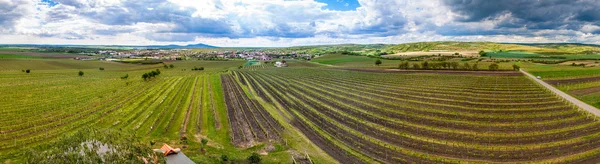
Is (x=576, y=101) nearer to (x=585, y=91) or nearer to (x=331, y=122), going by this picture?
(x=585, y=91)

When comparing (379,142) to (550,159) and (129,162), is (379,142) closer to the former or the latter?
(550,159)

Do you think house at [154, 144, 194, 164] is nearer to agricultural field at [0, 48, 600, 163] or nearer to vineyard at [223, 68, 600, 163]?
agricultural field at [0, 48, 600, 163]

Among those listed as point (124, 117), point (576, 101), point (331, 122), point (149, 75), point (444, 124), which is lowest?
point (331, 122)

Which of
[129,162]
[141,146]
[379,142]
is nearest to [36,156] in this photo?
[129,162]

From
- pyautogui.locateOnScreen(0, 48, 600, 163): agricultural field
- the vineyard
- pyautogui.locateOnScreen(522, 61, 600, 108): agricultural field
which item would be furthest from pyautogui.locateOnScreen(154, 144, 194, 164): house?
→ pyautogui.locateOnScreen(522, 61, 600, 108): agricultural field

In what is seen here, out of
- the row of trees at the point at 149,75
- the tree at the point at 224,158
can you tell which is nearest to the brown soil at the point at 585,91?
the tree at the point at 224,158

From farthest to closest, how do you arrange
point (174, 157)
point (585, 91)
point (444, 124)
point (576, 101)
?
point (585, 91)
point (576, 101)
point (444, 124)
point (174, 157)

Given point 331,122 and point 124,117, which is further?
point 124,117

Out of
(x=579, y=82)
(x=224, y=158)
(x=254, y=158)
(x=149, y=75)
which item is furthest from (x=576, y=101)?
(x=149, y=75)

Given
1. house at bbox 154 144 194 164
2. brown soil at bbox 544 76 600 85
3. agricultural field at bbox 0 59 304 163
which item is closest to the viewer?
house at bbox 154 144 194 164
